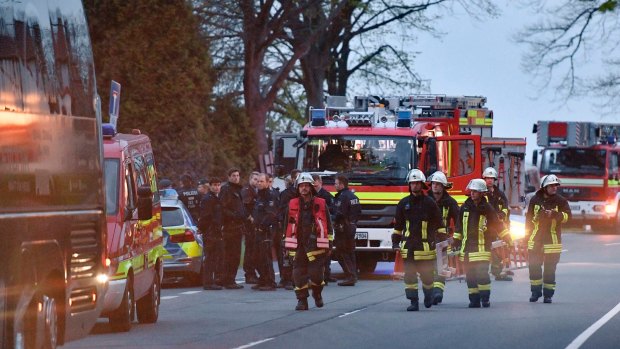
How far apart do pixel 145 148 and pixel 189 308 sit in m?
2.76

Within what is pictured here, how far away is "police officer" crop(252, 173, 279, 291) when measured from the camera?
2600 cm

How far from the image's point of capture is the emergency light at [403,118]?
2978cm

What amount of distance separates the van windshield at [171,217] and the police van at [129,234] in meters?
5.49

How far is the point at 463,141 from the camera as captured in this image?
30.3 metres

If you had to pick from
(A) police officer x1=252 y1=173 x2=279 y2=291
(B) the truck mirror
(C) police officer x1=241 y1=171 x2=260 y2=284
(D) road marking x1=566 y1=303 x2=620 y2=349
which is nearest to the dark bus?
(B) the truck mirror

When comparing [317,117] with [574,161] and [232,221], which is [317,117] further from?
[574,161]

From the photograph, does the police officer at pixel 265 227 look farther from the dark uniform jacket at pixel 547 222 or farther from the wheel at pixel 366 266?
the dark uniform jacket at pixel 547 222

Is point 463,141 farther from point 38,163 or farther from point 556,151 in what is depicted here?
point 556,151

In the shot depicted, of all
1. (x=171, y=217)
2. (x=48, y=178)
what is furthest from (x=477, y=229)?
(x=48, y=178)

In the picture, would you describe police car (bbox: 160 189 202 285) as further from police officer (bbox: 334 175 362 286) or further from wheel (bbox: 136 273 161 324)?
wheel (bbox: 136 273 161 324)

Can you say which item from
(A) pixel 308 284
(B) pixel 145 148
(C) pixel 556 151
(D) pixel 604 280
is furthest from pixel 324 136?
(C) pixel 556 151

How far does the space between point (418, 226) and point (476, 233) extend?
3.81ft

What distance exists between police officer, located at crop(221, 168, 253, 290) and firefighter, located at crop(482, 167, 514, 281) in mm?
3987

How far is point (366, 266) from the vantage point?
31047 mm
